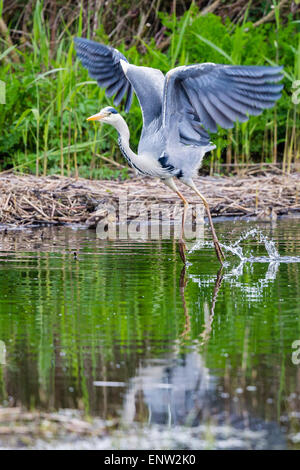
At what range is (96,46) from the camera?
27.5 feet

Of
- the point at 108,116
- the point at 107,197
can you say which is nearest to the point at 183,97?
the point at 108,116

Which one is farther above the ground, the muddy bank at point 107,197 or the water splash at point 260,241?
the muddy bank at point 107,197

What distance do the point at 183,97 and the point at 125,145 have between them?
735mm

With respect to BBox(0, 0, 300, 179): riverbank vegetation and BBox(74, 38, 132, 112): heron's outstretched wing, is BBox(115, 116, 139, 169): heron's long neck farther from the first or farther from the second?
BBox(0, 0, 300, 179): riverbank vegetation

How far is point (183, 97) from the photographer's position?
725 centimetres

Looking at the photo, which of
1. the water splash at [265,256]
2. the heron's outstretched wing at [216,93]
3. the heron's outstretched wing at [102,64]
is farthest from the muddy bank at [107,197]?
the heron's outstretched wing at [216,93]

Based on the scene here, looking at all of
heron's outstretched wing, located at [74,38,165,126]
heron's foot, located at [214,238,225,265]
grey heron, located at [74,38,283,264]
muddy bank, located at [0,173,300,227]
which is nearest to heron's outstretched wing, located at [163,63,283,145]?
grey heron, located at [74,38,283,264]

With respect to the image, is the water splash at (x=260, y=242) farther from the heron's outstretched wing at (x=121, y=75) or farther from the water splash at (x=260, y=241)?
the heron's outstretched wing at (x=121, y=75)

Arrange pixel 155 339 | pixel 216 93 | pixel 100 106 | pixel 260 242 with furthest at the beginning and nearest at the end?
pixel 100 106 → pixel 260 242 → pixel 216 93 → pixel 155 339

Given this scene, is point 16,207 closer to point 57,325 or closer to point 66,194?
point 66,194

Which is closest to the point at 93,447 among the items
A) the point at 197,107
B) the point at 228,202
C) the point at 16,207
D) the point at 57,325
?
the point at 57,325

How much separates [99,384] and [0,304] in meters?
1.75

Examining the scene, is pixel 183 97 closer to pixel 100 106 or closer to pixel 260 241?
pixel 260 241

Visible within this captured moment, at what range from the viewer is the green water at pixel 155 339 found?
331 centimetres
